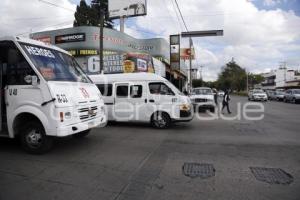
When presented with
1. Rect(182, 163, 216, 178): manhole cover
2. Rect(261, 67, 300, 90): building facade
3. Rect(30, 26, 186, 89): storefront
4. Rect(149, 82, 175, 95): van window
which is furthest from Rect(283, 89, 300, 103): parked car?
Rect(261, 67, 300, 90): building facade

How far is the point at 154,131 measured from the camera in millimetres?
9820

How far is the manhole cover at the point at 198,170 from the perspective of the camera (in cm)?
511

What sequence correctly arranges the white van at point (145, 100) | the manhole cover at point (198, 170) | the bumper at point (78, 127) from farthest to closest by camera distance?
the white van at point (145, 100) → the bumper at point (78, 127) → the manhole cover at point (198, 170)

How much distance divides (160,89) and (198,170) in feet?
17.4

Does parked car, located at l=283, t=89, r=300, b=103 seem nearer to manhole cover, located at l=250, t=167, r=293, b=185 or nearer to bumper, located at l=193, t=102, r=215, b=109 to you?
bumper, located at l=193, t=102, r=215, b=109

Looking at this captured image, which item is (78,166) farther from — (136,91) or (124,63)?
(124,63)

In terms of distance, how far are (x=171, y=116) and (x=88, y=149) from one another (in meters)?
3.99

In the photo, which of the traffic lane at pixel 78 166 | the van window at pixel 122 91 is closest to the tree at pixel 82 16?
the van window at pixel 122 91

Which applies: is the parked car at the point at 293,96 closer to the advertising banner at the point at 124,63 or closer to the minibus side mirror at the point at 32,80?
the advertising banner at the point at 124,63

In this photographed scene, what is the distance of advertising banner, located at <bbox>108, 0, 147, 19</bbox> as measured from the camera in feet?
87.7

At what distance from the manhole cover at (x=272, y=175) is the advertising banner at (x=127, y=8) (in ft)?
77.4

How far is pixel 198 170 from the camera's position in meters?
5.41

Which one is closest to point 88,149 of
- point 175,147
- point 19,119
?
point 19,119

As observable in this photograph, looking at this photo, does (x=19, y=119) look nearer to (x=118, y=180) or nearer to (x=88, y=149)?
(x=88, y=149)
